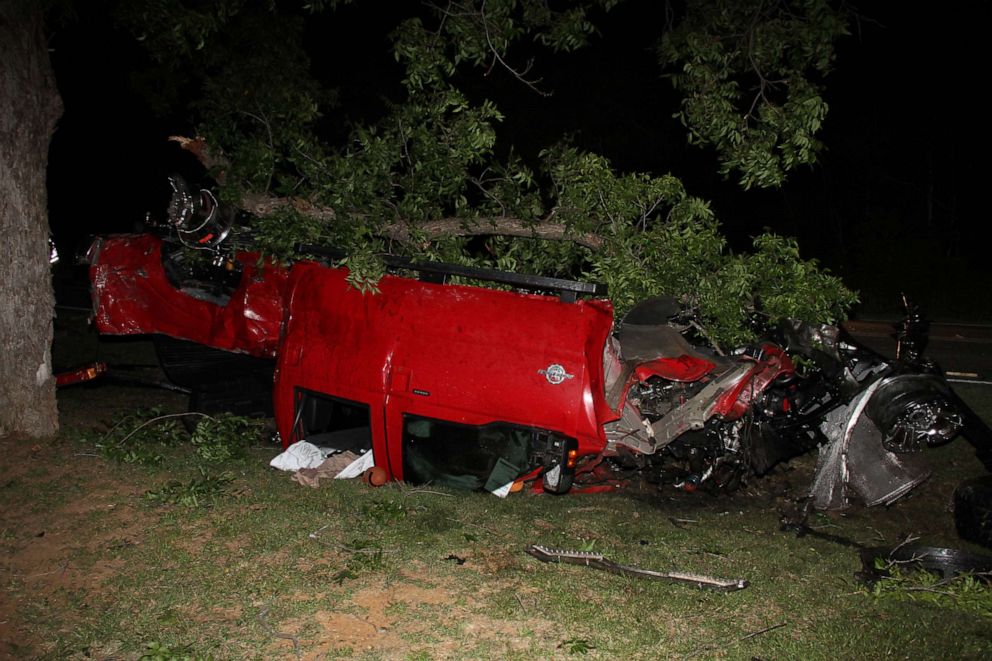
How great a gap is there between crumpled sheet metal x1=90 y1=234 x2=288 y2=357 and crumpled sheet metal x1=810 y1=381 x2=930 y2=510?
4.87m

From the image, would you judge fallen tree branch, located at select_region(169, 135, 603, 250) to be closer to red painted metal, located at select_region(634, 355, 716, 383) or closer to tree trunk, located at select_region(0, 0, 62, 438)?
tree trunk, located at select_region(0, 0, 62, 438)

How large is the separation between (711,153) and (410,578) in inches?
972

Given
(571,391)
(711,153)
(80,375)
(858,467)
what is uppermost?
(711,153)

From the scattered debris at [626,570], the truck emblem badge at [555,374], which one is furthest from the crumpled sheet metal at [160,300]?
the scattered debris at [626,570]

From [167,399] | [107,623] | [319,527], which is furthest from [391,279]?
[167,399]

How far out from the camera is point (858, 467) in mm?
5637

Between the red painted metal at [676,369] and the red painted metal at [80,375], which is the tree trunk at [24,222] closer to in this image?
the red painted metal at [80,375]

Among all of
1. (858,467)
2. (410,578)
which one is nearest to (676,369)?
(858,467)

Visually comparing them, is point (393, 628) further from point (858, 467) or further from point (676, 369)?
point (858, 467)

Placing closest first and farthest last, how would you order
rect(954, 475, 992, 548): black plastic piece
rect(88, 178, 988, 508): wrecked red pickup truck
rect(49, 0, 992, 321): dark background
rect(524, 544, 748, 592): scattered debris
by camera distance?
1. rect(524, 544, 748, 592): scattered debris
2. rect(88, 178, 988, 508): wrecked red pickup truck
3. rect(954, 475, 992, 548): black plastic piece
4. rect(49, 0, 992, 321): dark background

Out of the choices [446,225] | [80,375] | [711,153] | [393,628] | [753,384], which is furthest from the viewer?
[711,153]

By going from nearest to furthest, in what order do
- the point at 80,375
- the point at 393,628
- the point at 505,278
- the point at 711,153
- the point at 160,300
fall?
the point at 393,628, the point at 505,278, the point at 80,375, the point at 160,300, the point at 711,153

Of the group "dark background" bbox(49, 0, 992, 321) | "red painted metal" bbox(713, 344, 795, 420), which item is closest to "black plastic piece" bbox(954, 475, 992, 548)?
"red painted metal" bbox(713, 344, 795, 420)

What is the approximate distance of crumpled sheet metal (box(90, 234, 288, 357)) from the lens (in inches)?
287
